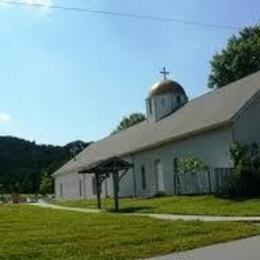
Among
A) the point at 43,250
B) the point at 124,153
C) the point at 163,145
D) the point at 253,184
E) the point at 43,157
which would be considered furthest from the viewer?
the point at 43,157

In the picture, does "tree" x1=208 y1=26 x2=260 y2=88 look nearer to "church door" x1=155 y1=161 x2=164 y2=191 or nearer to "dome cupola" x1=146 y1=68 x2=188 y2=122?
"dome cupola" x1=146 y1=68 x2=188 y2=122

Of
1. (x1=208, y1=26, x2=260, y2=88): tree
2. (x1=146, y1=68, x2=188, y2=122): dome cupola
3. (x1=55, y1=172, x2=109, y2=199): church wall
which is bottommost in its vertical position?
(x1=55, y1=172, x2=109, y2=199): church wall

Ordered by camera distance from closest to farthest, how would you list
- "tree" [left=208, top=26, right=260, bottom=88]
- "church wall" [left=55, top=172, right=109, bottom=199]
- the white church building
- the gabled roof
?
the white church building → the gabled roof → "church wall" [left=55, top=172, right=109, bottom=199] → "tree" [left=208, top=26, right=260, bottom=88]

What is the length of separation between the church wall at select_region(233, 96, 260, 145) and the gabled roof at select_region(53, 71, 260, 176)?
1.59 ft

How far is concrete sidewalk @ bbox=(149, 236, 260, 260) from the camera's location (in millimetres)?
14050

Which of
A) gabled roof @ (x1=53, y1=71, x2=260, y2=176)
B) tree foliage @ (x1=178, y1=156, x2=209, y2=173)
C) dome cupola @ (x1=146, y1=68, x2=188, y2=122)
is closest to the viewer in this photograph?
gabled roof @ (x1=53, y1=71, x2=260, y2=176)

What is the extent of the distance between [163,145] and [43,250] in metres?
28.1

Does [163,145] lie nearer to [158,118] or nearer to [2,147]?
[158,118]

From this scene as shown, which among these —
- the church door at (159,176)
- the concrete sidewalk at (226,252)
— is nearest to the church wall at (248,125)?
the church door at (159,176)


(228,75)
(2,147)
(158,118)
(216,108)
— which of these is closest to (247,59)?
(228,75)

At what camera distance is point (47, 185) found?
90438mm

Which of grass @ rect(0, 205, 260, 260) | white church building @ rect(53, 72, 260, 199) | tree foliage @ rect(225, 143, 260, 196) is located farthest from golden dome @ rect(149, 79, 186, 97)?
grass @ rect(0, 205, 260, 260)

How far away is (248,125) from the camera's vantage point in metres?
36.6

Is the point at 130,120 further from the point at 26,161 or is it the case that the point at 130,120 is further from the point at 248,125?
the point at 248,125
